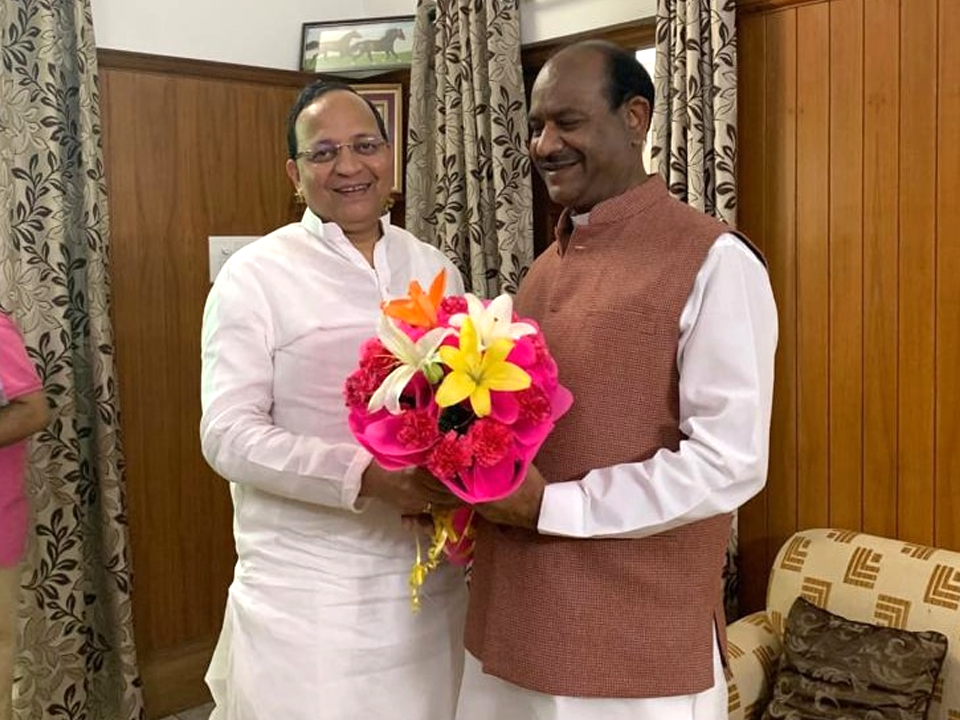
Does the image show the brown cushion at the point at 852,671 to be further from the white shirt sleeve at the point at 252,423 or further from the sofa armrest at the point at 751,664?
the white shirt sleeve at the point at 252,423

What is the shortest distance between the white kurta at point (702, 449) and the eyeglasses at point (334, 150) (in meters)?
0.75

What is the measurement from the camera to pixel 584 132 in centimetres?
148

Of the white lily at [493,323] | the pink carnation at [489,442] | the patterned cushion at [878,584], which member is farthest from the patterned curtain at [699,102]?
the pink carnation at [489,442]

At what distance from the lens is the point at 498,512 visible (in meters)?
1.42

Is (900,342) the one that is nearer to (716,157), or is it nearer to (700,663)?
(716,157)

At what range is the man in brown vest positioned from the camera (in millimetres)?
1363

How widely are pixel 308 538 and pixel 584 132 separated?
0.86 m

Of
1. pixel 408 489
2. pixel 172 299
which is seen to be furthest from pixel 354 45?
pixel 408 489

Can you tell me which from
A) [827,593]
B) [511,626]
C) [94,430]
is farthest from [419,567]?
[94,430]

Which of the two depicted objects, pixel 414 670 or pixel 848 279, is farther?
pixel 848 279

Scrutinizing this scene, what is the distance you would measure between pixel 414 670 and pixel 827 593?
1.11 m

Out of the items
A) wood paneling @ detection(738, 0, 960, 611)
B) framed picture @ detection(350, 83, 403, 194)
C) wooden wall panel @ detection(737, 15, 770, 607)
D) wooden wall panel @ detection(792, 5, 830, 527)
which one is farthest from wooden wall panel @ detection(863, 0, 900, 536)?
framed picture @ detection(350, 83, 403, 194)

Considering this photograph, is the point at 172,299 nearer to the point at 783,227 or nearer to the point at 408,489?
the point at 783,227

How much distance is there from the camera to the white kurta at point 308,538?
1.80 meters
